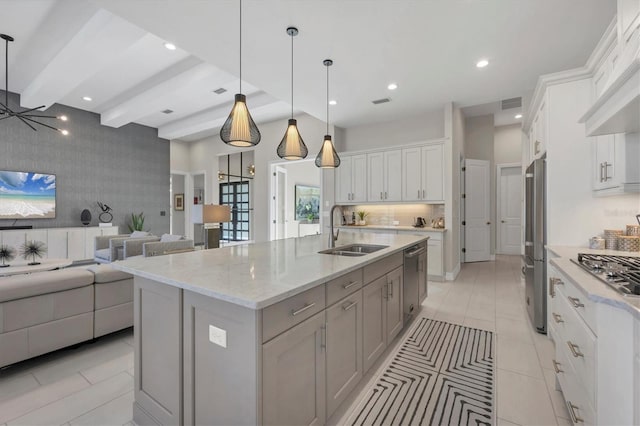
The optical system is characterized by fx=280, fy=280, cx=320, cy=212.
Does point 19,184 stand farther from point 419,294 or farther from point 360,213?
point 419,294

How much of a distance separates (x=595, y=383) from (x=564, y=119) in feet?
8.26

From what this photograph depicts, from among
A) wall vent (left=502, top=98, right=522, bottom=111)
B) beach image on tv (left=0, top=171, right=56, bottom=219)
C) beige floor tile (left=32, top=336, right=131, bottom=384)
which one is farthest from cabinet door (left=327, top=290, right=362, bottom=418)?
beach image on tv (left=0, top=171, right=56, bottom=219)

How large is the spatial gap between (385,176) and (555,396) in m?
3.97

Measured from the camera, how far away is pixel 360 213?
585 centimetres

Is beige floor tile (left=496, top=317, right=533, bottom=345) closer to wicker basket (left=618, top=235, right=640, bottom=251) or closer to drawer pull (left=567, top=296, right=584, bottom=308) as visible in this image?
wicker basket (left=618, top=235, right=640, bottom=251)

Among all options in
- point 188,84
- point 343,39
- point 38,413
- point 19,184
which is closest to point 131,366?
point 38,413

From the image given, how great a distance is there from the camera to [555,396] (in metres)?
1.88

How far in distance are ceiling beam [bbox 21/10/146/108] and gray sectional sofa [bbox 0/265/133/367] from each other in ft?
8.79

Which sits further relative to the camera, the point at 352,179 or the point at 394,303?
the point at 352,179

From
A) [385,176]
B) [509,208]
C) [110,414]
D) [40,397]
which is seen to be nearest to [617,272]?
[110,414]

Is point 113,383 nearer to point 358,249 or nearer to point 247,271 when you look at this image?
point 247,271

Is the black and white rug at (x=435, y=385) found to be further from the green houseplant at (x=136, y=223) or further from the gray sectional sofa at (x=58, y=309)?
the green houseplant at (x=136, y=223)

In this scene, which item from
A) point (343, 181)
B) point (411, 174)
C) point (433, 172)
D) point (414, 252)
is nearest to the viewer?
point (414, 252)

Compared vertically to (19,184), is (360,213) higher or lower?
lower
